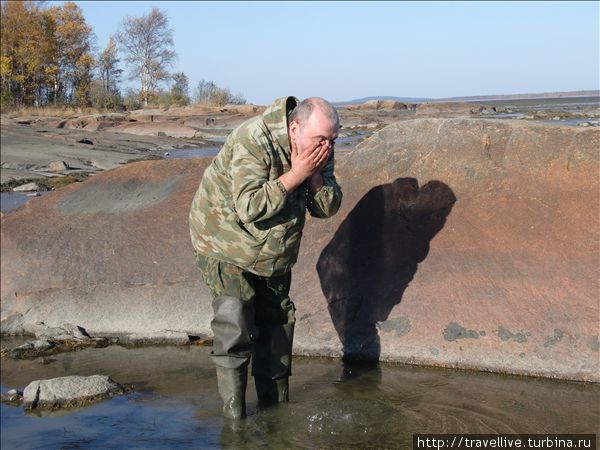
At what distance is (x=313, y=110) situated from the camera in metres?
3.38

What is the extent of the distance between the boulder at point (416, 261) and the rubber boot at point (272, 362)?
0.93 m

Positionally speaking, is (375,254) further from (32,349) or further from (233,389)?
(32,349)

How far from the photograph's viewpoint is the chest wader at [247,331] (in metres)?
3.71

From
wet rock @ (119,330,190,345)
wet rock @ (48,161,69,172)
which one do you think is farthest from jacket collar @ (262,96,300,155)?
wet rock @ (48,161,69,172)

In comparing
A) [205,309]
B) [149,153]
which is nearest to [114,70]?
[149,153]

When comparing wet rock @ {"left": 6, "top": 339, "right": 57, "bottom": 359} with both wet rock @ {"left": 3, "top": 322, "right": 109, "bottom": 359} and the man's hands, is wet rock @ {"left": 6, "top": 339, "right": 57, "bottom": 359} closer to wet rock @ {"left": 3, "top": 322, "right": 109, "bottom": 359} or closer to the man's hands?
wet rock @ {"left": 3, "top": 322, "right": 109, "bottom": 359}

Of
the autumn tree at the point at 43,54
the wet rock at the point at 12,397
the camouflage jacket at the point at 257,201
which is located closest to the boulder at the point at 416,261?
the wet rock at the point at 12,397

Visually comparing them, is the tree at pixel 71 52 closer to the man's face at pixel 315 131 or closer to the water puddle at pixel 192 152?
the water puddle at pixel 192 152

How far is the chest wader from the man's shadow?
971mm

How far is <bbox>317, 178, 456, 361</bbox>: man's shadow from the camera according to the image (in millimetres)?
4914

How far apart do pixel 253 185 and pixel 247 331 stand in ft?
2.46

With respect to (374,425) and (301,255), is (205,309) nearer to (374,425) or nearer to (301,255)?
(301,255)

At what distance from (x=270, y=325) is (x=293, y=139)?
1.00 m

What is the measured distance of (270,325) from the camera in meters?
3.96
